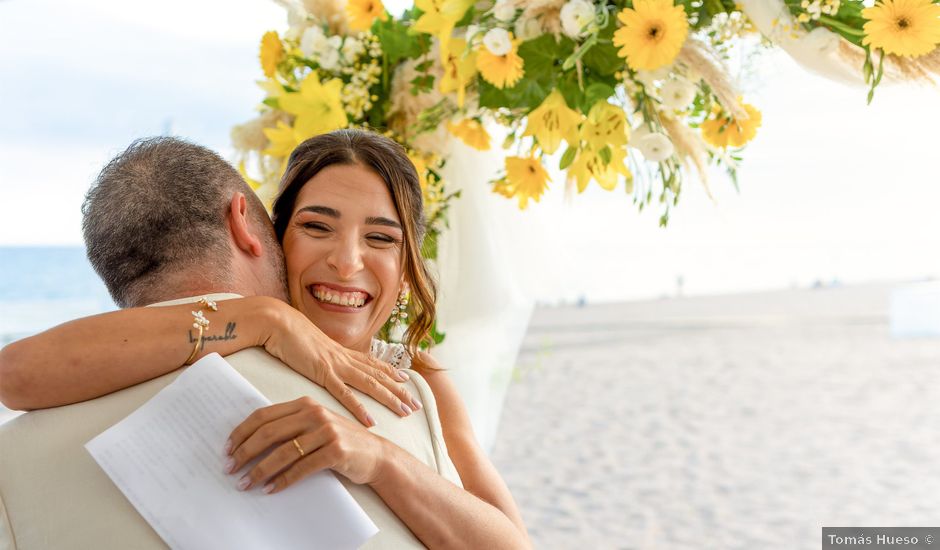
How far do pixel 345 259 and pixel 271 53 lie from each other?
99 centimetres

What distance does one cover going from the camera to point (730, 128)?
6.13 ft

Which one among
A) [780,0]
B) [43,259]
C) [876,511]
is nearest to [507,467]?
[876,511]

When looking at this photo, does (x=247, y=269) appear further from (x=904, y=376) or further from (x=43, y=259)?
(x=43, y=259)

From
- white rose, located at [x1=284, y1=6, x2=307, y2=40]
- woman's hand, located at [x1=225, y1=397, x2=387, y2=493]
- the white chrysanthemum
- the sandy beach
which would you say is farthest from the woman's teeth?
→ the sandy beach

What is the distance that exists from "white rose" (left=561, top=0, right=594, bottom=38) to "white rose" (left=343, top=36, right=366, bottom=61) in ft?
2.06

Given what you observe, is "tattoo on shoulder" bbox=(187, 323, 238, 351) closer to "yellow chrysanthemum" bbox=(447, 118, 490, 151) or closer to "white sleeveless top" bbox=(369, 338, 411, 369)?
"white sleeveless top" bbox=(369, 338, 411, 369)

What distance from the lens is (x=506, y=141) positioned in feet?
6.57

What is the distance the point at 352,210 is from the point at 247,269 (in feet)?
1.02

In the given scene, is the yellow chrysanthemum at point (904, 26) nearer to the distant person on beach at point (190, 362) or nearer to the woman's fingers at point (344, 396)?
the distant person on beach at point (190, 362)

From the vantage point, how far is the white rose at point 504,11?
176 cm

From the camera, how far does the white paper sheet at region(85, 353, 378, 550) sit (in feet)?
2.95

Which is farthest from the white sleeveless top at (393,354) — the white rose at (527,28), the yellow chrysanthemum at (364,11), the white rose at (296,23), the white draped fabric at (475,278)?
the white rose at (296,23)

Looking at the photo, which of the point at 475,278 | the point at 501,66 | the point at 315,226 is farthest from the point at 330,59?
the point at 315,226

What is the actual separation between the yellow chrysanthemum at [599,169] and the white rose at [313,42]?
70cm
